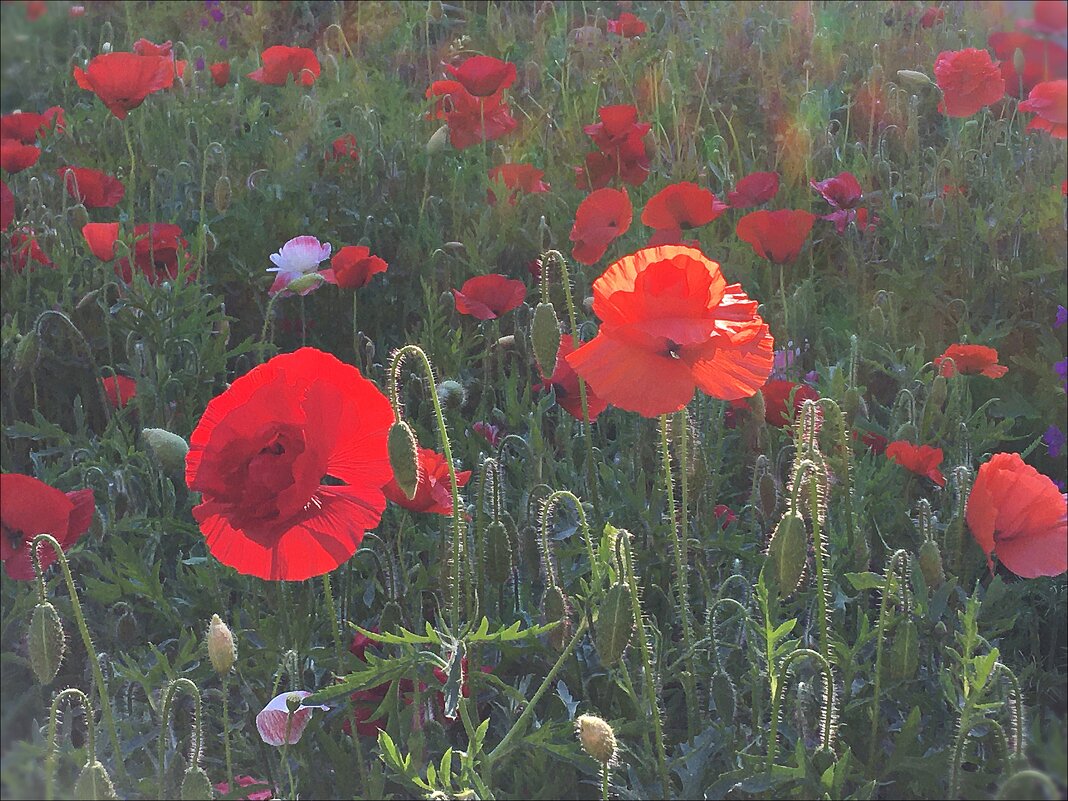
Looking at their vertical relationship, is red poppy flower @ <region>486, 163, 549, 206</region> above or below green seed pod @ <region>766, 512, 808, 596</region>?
below

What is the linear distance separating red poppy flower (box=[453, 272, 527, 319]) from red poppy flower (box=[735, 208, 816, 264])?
16.4 inches

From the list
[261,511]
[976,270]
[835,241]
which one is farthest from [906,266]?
[261,511]

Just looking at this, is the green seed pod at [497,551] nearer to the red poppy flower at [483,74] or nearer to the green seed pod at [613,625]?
the green seed pod at [613,625]

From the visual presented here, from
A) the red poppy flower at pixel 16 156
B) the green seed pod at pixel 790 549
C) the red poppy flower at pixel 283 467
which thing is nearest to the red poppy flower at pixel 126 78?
the red poppy flower at pixel 16 156

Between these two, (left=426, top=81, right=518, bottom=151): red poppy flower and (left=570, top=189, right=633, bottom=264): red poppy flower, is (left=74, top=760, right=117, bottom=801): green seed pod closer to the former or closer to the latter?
(left=570, top=189, right=633, bottom=264): red poppy flower

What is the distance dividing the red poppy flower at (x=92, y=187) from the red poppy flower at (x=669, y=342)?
1.65m

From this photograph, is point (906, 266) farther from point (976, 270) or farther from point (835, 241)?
point (835, 241)

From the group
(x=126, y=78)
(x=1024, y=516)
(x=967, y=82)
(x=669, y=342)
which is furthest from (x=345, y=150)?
(x=1024, y=516)

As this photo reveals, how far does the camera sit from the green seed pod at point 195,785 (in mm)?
1162

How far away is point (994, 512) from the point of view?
56.4 inches

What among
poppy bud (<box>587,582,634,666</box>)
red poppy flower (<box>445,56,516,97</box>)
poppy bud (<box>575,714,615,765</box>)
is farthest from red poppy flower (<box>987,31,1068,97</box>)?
poppy bud (<box>575,714,615,765</box>)

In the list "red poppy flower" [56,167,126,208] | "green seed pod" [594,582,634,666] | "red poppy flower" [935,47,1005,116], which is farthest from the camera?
"red poppy flower" [935,47,1005,116]

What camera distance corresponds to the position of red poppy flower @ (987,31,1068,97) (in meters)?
2.91

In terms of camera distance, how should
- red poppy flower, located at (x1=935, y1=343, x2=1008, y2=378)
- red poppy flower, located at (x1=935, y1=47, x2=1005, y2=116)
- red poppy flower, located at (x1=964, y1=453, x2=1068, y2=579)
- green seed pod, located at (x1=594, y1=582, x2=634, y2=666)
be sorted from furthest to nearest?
1. red poppy flower, located at (x1=935, y1=47, x2=1005, y2=116)
2. red poppy flower, located at (x1=935, y1=343, x2=1008, y2=378)
3. red poppy flower, located at (x1=964, y1=453, x2=1068, y2=579)
4. green seed pod, located at (x1=594, y1=582, x2=634, y2=666)
